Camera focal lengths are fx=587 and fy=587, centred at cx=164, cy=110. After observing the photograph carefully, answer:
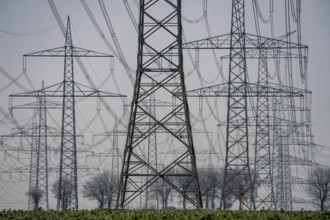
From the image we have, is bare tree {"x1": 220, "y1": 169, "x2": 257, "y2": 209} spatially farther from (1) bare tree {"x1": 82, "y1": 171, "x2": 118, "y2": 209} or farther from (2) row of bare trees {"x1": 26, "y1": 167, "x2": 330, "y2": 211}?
(1) bare tree {"x1": 82, "y1": 171, "x2": 118, "y2": 209}

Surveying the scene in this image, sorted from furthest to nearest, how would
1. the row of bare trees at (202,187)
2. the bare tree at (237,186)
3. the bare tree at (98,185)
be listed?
the bare tree at (98,185), the row of bare trees at (202,187), the bare tree at (237,186)

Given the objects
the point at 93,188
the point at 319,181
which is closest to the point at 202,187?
the point at 319,181

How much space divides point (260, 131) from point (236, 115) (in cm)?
1116

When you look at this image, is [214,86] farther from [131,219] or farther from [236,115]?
[131,219]

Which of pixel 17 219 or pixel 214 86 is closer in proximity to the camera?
pixel 17 219

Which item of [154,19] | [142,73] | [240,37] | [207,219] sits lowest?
[207,219]

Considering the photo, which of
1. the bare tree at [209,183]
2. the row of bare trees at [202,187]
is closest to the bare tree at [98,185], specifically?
the row of bare trees at [202,187]

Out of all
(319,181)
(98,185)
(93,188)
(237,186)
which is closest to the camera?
(237,186)

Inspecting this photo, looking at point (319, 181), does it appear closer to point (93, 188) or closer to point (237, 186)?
point (237, 186)

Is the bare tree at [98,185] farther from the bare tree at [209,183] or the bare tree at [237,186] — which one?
the bare tree at [237,186]

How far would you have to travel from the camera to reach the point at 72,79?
41938 mm

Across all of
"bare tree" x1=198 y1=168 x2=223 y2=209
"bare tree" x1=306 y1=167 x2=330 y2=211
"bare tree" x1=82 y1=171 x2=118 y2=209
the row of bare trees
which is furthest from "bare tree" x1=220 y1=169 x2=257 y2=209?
"bare tree" x1=82 y1=171 x2=118 y2=209

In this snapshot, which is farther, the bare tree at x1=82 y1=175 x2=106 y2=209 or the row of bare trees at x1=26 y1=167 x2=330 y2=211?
the bare tree at x1=82 y1=175 x2=106 y2=209

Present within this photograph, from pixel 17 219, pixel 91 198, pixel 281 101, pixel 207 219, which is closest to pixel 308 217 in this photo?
pixel 207 219
